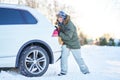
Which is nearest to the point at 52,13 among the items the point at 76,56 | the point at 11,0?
the point at 11,0

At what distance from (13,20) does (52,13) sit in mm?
23214

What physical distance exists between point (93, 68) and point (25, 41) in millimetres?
5175

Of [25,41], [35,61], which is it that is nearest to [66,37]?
[35,61]

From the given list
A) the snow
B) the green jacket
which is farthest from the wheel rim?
the green jacket

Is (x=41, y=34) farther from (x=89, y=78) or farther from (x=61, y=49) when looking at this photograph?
(x=89, y=78)

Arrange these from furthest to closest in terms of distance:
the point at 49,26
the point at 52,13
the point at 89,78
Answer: the point at 52,13 < the point at 49,26 < the point at 89,78

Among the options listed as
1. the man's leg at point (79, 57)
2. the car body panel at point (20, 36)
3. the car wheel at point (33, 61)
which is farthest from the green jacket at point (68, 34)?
the car wheel at point (33, 61)

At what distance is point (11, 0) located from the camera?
26234 millimetres

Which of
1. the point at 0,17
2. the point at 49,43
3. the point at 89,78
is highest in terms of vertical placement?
the point at 0,17

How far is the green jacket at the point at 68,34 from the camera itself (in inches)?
435

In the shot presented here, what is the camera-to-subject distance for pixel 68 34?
36.3ft

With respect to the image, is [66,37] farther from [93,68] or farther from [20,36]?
[93,68]

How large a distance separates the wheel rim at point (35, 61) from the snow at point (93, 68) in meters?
0.25

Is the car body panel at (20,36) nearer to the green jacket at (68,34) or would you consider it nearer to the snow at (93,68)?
the green jacket at (68,34)
